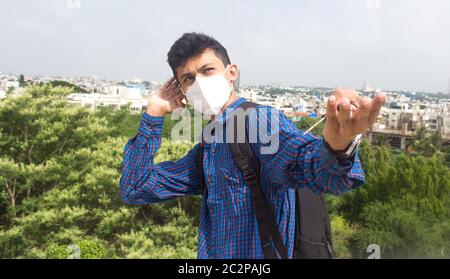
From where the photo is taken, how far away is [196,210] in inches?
216

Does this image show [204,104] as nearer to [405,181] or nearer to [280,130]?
[280,130]

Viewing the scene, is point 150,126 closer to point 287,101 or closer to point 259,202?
point 259,202

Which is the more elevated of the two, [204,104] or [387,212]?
[204,104]

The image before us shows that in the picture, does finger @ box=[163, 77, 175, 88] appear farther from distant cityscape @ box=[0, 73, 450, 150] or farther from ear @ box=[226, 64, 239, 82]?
distant cityscape @ box=[0, 73, 450, 150]

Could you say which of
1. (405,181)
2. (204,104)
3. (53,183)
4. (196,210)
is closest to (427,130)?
(405,181)

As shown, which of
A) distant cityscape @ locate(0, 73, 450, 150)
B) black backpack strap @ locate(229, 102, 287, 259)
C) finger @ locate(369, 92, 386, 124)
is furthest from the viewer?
distant cityscape @ locate(0, 73, 450, 150)

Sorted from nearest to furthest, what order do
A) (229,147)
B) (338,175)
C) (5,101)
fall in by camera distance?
(338,175), (229,147), (5,101)

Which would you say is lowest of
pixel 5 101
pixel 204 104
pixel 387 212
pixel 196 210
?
pixel 387 212

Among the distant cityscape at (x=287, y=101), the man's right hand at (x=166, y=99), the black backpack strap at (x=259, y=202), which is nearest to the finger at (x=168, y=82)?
the man's right hand at (x=166, y=99)

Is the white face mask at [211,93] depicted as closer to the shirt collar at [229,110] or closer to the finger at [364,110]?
the shirt collar at [229,110]

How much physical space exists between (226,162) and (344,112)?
0.23 metres

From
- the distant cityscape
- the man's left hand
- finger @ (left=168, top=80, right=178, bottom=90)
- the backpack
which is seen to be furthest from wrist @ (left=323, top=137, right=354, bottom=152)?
the distant cityscape

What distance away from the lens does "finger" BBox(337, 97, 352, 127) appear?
0.39 metres
